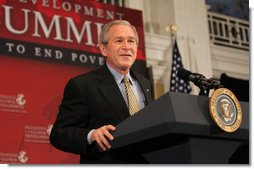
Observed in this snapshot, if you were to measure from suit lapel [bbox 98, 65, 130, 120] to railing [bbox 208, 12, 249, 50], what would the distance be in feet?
12.2

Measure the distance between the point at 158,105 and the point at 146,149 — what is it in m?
0.20

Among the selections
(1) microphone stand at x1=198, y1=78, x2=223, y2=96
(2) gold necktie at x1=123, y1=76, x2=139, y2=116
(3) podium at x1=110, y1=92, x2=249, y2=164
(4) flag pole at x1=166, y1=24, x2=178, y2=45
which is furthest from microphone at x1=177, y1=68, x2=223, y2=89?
(4) flag pole at x1=166, y1=24, x2=178, y2=45

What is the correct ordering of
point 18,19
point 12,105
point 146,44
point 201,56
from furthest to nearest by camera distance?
point 201,56 < point 146,44 < point 18,19 < point 12,105

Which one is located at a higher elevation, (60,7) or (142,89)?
(60,7)

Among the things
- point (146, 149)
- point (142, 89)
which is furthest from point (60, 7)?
point (146, 149)

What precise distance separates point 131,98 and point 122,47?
0.73ft

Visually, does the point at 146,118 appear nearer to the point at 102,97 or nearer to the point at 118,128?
the point at 118,128

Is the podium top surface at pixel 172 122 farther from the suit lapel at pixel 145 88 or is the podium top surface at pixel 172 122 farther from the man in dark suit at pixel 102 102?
the suit lapel at pixel 145 88

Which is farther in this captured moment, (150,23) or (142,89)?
(150,23)

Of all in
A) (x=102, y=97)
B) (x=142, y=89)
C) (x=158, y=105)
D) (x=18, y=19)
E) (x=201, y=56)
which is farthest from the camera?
(x=201, y=56)

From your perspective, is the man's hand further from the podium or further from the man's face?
the man's face

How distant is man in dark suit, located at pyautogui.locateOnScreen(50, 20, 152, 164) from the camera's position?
1822 millimetres

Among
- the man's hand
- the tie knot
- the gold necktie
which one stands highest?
the tie knot

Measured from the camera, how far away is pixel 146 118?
161 centimetres
